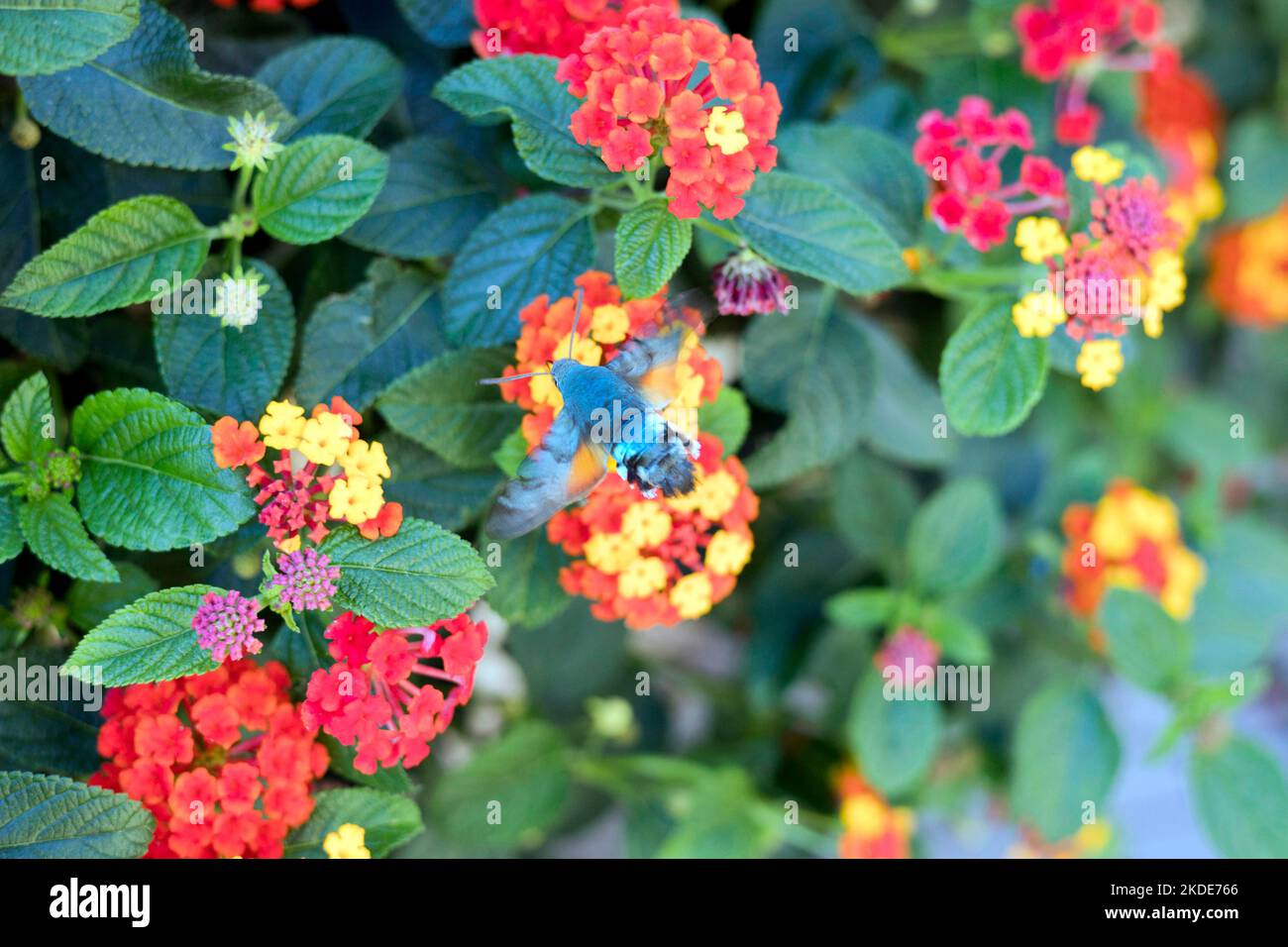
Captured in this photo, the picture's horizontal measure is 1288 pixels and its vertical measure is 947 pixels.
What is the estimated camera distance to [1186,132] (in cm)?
237

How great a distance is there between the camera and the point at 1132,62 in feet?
6.07

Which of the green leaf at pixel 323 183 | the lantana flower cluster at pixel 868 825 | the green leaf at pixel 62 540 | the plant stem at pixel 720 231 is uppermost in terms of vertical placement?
the green leaf at pixel 323 183

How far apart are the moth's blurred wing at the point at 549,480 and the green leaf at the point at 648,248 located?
15cm

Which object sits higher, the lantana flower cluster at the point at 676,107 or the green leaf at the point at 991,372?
the lantana flower cluster at the point at 676,107

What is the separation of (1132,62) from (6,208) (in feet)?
5.56

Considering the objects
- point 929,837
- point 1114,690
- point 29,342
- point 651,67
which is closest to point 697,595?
point 651,67

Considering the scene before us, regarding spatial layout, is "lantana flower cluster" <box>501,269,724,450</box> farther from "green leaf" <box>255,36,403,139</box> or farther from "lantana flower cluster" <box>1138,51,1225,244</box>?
"lantana flower cluster" <box>1138,51,1225,244</box>

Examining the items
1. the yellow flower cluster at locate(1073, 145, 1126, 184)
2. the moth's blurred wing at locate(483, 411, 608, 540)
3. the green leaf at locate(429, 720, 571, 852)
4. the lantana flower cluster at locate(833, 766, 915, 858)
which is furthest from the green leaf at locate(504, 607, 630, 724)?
the yellow flower cluster at locate(1073, 145, 1126, 184)

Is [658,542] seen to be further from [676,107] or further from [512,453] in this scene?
[676,107]

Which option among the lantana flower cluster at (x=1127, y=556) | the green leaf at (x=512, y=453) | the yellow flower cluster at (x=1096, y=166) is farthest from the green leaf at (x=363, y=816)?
the lantana flower cluster at (x=1127, y=556)

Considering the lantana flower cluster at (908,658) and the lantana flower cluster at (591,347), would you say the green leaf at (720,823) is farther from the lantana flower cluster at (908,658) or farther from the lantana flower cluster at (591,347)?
the lantana flower cluster at (591,347)

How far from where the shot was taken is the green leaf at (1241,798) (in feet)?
5.98

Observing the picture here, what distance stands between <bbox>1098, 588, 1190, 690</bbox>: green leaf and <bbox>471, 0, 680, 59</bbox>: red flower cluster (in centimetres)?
114

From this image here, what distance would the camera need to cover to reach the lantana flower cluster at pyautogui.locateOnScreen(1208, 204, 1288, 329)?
8.02 feet
